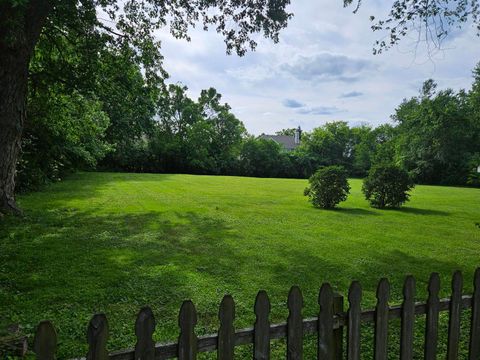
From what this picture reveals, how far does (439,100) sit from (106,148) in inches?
1678

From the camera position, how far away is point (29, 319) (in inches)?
148

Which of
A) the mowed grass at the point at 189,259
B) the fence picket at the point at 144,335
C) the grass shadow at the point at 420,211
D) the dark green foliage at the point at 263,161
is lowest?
the mowed grass at the point at 189,259

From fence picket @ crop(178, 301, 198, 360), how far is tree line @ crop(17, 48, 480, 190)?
360 cm

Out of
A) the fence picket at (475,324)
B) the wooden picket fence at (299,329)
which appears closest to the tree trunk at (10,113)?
the wooden picket fence at (299,329)

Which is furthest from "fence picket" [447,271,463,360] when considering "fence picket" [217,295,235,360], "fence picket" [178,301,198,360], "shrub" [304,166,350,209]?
"shrub" [304,166,350,209]

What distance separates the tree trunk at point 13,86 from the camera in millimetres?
7879

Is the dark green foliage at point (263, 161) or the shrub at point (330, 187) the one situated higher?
the dark green foliage at point (263, 161)

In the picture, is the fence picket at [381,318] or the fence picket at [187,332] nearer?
the fence picket at [187,332]

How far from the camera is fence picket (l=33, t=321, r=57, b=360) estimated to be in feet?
5.20

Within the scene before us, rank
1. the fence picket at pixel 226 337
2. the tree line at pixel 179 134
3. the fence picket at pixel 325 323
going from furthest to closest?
the tree line at pixel 179 134 < the fence picket at pixel 325 323 < the fence picket at pixel 226 337

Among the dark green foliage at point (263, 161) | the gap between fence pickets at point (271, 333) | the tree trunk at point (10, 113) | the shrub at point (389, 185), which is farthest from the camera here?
the dark green foliage at point (263, 161)

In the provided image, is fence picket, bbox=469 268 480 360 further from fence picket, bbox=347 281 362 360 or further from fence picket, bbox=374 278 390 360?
fence picket, bbox=347 281 362 360

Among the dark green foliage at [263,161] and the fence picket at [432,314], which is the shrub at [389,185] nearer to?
the fence picket at [432,314]

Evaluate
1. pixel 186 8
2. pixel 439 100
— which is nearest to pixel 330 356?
pixel 186 8
